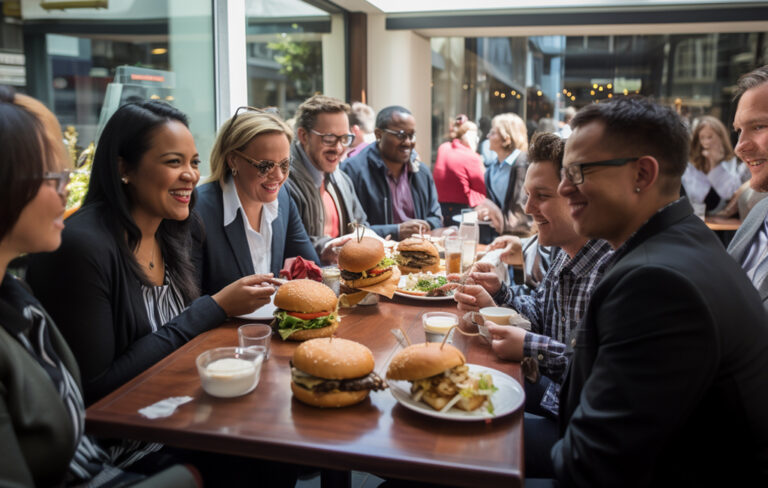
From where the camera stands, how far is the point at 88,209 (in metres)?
2.13

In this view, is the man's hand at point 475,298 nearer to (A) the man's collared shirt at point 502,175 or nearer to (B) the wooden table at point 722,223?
(A) the man's collared shirt at point 502,175

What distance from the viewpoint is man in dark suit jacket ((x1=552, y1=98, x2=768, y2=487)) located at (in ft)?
4.37

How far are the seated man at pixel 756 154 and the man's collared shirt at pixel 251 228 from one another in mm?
2259

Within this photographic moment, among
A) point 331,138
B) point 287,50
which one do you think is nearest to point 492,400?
point 331,138

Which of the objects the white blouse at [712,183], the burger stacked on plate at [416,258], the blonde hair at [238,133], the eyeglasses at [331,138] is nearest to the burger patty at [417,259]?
the burger stacked on plate at [416,258]

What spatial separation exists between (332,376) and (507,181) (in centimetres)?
458

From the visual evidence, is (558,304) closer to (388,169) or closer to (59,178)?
(59,178)

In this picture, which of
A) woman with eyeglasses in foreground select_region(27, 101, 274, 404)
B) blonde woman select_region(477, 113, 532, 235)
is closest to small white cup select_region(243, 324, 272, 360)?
woman with eyeglasses in foreground select_region(27, 101, 274, 404)

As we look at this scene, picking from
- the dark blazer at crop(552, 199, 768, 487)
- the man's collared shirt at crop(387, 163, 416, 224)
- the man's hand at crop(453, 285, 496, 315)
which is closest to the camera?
the dark blazer at crop(552, 199, 768, 487)

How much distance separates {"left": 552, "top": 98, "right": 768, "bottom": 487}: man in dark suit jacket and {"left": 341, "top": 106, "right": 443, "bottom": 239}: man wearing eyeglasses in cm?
338

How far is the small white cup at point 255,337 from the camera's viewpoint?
1967mm

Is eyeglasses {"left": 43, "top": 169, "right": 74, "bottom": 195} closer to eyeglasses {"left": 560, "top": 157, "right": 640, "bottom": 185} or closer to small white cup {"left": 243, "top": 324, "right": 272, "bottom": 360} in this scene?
small white cup {"left": 243, "top": 324, "right": 272, "bottom": 360}

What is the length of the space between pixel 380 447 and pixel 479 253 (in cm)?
242

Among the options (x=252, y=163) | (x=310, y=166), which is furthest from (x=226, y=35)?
(x=252, y=163)
